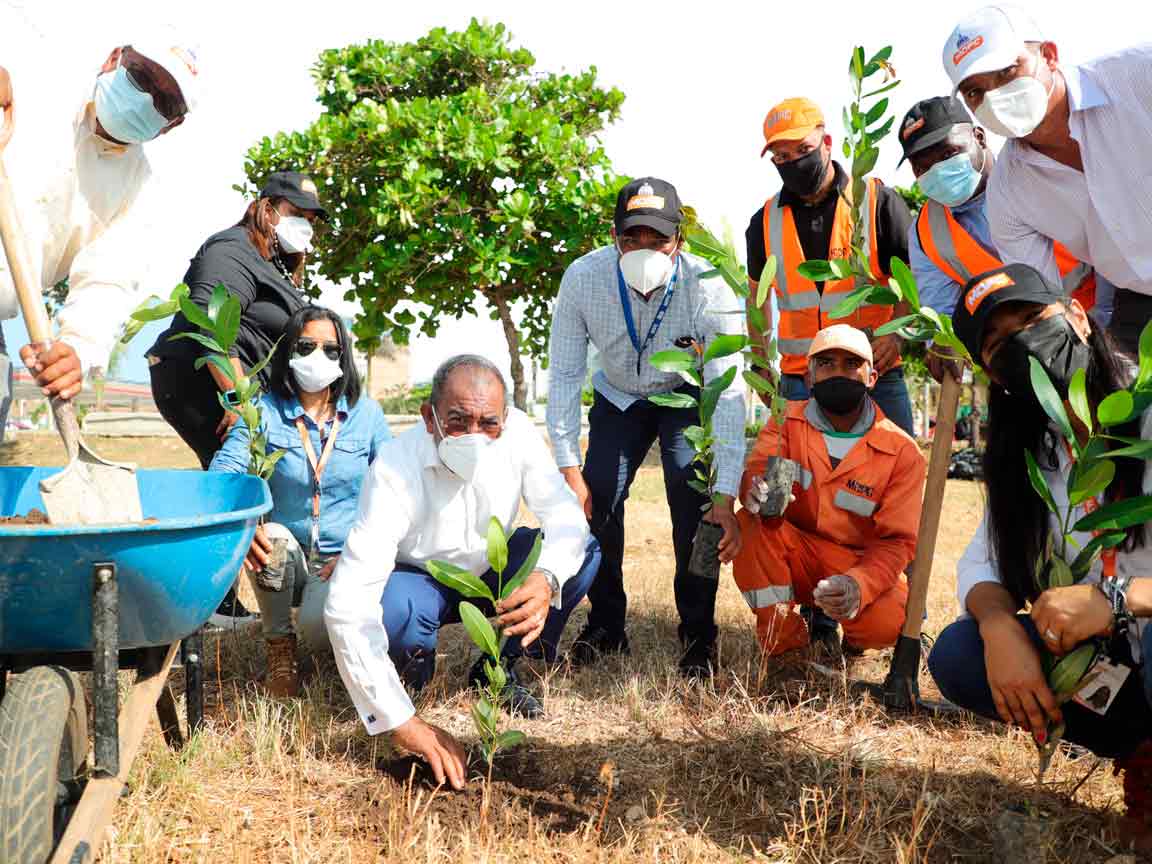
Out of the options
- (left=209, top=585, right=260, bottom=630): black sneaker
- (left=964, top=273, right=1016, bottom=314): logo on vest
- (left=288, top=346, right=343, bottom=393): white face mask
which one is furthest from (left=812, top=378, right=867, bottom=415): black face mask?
(left=209, top=585, right=260, bottom=630): black sneaker

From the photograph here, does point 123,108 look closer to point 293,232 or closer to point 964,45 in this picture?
point 293,232

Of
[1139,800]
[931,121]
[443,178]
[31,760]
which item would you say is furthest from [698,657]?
[443,178]

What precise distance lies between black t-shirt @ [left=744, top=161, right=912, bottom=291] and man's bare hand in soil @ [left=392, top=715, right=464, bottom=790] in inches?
81.8

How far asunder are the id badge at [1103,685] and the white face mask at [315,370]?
2.67 metres

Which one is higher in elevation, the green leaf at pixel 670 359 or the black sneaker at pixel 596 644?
the green leaf at pixel 670 359

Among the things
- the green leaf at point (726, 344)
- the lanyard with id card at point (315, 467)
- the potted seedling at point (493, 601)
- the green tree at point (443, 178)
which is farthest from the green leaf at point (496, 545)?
the green tree at point (443, 178)

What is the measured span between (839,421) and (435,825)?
2.09m

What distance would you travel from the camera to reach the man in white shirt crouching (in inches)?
97.7

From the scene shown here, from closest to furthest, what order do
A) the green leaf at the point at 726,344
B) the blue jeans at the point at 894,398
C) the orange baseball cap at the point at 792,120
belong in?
the green leaf at the point at 726,344
the orange baseball cap at the point at 792,120
the blue jeans at the point at 894,398

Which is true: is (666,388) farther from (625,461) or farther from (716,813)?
(716,813)

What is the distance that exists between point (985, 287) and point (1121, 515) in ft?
1.86

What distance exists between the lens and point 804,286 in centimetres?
372

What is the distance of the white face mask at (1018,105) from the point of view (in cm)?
257

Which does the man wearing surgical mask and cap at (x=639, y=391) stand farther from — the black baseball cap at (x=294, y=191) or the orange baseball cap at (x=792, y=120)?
the black baseball cap at (x=294, y=191)
